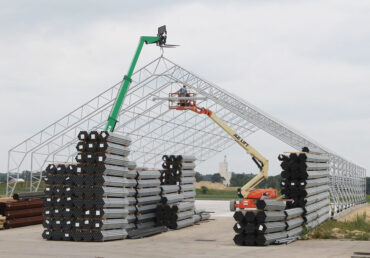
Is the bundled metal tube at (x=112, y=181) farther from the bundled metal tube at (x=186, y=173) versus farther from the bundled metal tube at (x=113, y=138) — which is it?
the bundled metal tube at (x=186, y=173)

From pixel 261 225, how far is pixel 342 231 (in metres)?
Answer: 5.72

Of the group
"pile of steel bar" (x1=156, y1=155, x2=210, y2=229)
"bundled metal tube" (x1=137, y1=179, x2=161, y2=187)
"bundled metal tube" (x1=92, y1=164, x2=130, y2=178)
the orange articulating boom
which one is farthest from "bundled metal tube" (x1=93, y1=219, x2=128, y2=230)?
the orange articulating boom

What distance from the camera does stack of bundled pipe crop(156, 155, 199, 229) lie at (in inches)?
941

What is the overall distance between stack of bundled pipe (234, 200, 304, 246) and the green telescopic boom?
8297 mm

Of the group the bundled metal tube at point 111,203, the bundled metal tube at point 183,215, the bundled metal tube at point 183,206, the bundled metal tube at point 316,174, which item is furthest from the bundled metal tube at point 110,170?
the bundled metal tube at point 316,174

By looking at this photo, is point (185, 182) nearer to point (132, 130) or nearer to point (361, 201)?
point (132, 130)

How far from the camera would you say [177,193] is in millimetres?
26625

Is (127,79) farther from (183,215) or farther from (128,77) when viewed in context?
(183,215)

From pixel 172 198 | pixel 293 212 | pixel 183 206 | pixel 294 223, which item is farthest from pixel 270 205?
pixel 172 198

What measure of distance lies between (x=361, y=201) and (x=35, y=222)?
31.4 metres

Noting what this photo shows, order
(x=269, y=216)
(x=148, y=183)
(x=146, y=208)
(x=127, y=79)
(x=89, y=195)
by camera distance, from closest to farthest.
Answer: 1. (x=269, y=216)
2. (x=89, y=195)
3. (x=146, y=208)
4. (x=148, y=183)
5. (x=127, y=79)

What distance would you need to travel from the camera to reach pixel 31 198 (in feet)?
86.4

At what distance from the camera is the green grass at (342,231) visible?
Answer: 66.0ft

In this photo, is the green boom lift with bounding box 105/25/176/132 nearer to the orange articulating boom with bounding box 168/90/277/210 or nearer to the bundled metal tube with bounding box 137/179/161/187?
the bundled metal tube with bounding box 137/179/161/187
